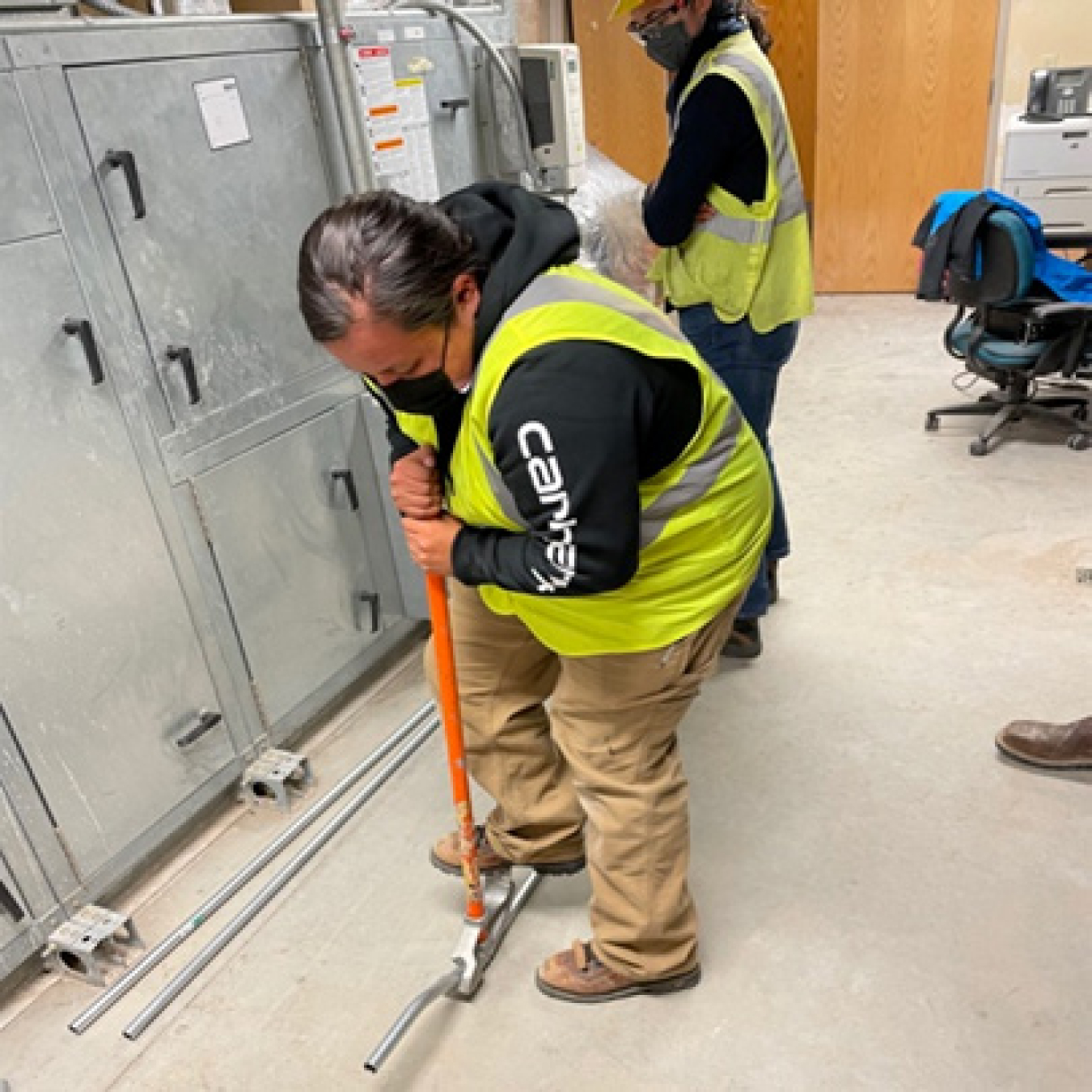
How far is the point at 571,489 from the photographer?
109 centimetres

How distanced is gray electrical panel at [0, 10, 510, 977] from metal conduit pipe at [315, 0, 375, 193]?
6cm

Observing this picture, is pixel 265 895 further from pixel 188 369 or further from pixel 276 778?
pixel 188 369

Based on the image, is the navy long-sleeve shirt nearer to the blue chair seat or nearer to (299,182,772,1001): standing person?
(299,182,772,1001): standing person

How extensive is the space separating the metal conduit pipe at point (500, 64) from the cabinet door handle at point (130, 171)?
0.91 meters

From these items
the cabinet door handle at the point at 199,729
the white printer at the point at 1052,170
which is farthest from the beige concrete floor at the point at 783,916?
the white printer at the point at 1052,170

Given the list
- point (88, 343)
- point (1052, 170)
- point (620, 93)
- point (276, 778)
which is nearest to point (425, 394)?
point (88, 343)

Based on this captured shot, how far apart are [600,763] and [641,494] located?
0.44 m

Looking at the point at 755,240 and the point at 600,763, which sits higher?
the point at 755,240

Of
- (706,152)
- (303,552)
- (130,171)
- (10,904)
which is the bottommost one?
(10,904)

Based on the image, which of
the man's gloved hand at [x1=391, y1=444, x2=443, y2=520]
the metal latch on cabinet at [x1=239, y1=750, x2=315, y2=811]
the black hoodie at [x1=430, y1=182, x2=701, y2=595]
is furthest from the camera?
the metal latch on cabinet at [x1=239, y1=750, x2=315, y2=811]

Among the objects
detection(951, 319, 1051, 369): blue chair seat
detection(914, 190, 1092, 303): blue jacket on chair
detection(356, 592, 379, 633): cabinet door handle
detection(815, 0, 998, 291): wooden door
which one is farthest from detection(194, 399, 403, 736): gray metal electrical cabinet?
detection(815, 0, 998, 291): wooden door

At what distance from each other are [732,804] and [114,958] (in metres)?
1.23

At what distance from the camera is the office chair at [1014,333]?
3.17m

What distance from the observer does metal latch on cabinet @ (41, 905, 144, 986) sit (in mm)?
1709
